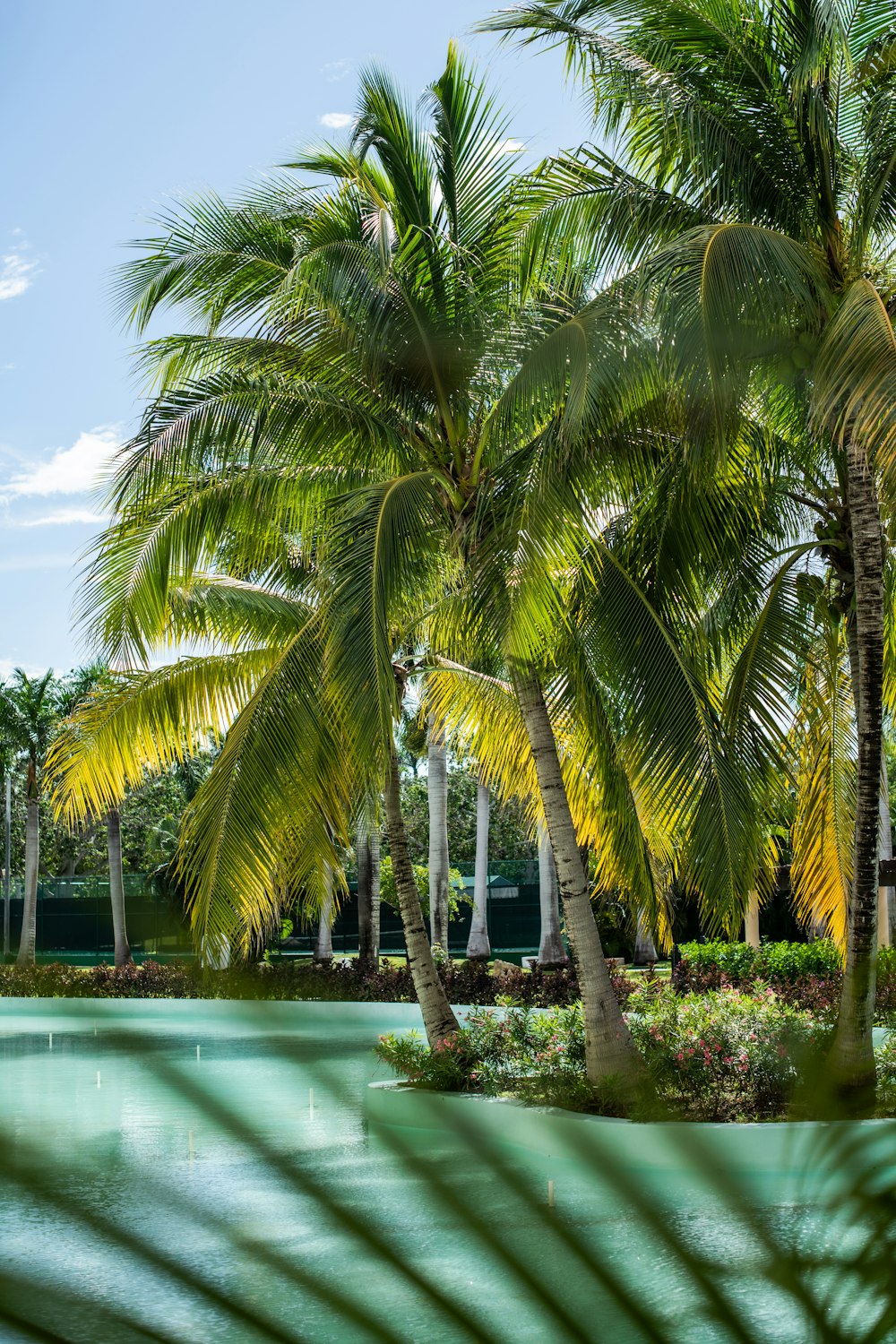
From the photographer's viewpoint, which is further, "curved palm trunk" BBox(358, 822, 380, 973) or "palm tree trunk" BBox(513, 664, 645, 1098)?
"curved palm trunk" BBox(358, 822, 380, 973)

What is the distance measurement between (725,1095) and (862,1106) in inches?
388

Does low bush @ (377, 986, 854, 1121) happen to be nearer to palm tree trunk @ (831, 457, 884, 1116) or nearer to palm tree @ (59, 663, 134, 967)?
palm tree trunk @ (831, 457, 884, 1116)

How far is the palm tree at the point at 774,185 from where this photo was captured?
863cm

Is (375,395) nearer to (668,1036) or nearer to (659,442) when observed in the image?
(659,442)

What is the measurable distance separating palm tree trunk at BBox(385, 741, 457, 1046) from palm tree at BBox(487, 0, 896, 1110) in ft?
12.7

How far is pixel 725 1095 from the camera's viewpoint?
384 inches

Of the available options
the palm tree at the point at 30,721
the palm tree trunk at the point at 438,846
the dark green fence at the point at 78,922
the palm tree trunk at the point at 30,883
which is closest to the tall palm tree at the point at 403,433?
the palm tree trunk at the point at 438,846

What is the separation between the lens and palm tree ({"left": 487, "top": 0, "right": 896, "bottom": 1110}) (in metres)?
8.63

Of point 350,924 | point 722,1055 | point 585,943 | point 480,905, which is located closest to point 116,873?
point 480,905

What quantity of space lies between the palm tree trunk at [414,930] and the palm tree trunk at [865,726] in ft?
12.7

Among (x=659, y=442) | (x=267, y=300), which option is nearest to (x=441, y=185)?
(x=267, y=300)

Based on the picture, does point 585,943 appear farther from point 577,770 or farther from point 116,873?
point 116,873

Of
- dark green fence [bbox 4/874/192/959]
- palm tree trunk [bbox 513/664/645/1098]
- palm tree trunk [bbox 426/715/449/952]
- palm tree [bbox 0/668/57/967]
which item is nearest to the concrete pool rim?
palm tree trunk [bbox 513/664/645/1098]

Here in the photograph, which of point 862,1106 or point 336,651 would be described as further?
point 336,651
